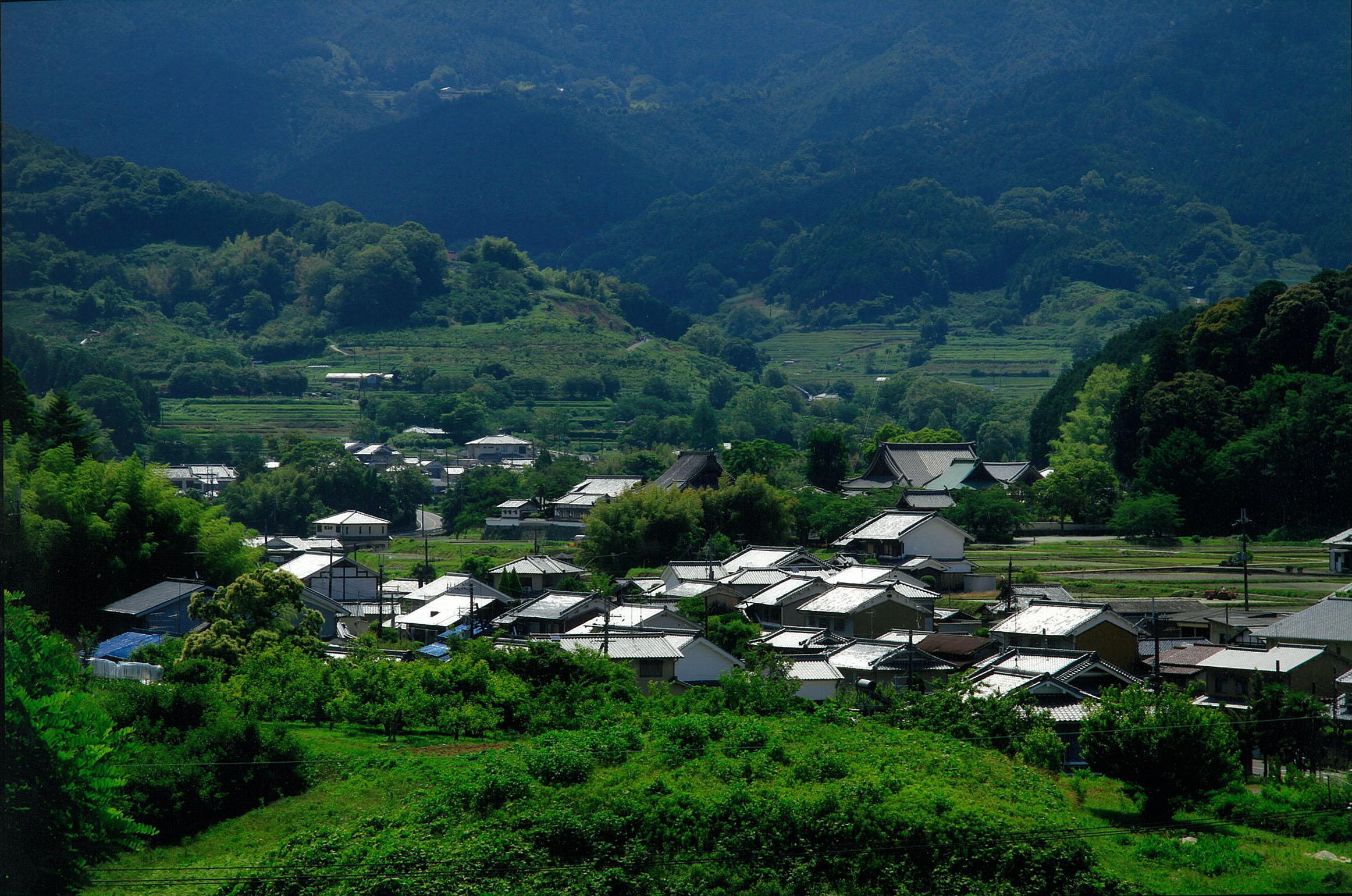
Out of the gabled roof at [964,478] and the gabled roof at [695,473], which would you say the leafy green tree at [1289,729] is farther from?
the gabled roof at [964,478]

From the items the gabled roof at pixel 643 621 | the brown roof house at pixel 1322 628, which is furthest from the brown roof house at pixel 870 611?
the brown roof house at pixel 1322 628

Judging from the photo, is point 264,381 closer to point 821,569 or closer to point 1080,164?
point 821,569

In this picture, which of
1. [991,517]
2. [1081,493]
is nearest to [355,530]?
[991,517]

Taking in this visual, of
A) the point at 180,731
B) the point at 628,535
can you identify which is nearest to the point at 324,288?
the point at 628,535

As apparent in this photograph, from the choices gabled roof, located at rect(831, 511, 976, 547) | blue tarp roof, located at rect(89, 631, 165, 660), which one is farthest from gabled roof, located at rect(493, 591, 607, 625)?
gabled roof, located at rect(831, 511, 976, 547)

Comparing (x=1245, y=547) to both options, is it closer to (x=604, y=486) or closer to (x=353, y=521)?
(x=604, y=486)

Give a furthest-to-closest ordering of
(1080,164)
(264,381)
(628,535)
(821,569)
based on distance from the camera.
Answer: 1. (1080,164)
2. (264,381)
3. (628,535)
4. (821,569)
